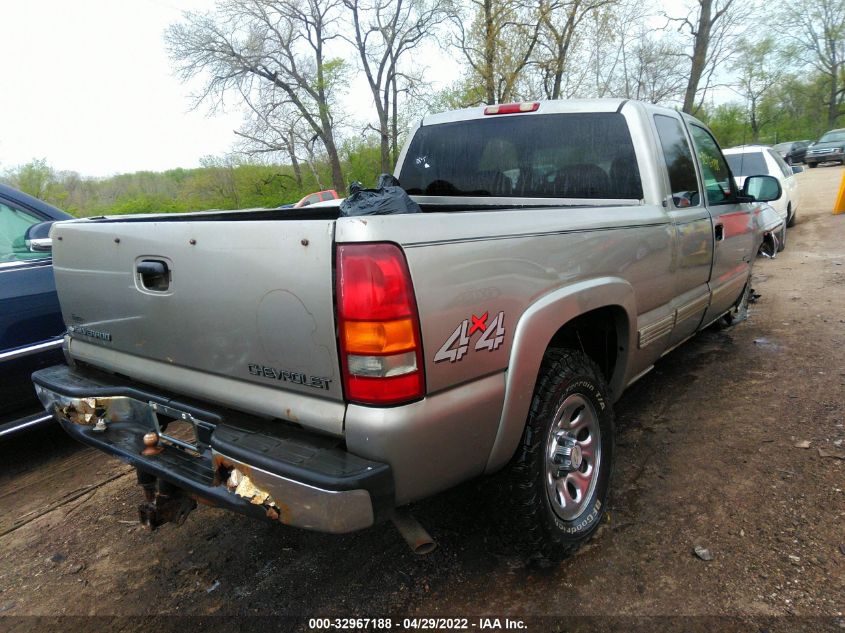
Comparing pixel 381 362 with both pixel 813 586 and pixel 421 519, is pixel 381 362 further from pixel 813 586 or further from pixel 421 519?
pixel 813 586

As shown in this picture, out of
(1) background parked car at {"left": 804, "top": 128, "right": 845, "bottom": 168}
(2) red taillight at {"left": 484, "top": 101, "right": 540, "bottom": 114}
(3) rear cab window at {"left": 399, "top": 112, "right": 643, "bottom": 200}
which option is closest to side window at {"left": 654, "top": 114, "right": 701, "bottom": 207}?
(3) rear cab window at {"left": 399, "top": 112, "right": 643, "bottom": 200}

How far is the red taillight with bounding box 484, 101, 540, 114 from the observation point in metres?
3.42

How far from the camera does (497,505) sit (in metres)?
2.11

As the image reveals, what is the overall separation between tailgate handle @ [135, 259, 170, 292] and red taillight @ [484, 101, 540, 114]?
230cm

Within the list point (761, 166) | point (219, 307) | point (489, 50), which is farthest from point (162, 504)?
point (489, 50)

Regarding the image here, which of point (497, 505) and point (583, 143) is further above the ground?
point (583, 143)

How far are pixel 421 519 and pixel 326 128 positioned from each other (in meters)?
26.0

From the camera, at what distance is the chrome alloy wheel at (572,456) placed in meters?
2.29

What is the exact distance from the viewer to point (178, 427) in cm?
206

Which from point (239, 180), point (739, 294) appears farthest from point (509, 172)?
point (239, 180)

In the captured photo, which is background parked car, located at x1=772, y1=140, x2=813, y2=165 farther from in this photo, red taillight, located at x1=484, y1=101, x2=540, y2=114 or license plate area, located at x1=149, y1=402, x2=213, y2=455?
license plate area, located at x1=149, y1=402, x2=213, y2=455

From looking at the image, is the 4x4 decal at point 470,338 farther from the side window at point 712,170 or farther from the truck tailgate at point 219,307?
the side window at point 712,170

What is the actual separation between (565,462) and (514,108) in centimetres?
224

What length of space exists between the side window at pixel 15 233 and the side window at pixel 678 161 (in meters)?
3.91
